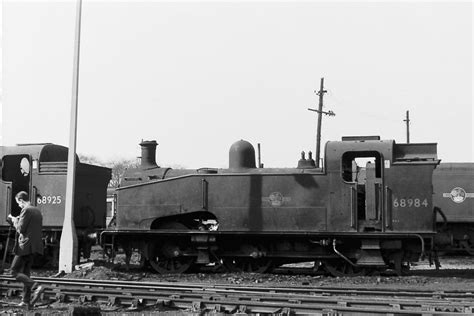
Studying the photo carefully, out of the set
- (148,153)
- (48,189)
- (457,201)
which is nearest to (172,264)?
(148,153)

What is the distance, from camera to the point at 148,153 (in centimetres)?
1490

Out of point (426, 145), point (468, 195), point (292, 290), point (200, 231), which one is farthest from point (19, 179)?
point (468, 195)

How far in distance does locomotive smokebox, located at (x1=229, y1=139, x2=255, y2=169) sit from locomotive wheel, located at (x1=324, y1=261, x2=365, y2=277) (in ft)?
9.45

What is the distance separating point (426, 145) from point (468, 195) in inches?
277

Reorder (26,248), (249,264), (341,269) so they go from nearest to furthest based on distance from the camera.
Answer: (26,248) < (341,269) < (249,264)

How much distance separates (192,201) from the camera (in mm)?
13875

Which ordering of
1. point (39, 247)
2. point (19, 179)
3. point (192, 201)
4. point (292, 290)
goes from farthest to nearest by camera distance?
point (19, 179), point (192, 201), point (292, 290), point (39, 247)

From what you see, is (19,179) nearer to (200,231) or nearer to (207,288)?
(200,231)

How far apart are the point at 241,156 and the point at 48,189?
5222 mm

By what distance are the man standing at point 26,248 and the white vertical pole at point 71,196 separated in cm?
506

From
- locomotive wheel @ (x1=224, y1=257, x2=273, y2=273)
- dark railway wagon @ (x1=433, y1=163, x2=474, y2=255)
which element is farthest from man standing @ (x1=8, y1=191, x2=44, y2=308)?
dark railway wagon @ (x1=433, y1=163, x2=474, y2=255)

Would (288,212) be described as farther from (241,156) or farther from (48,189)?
(48,189)

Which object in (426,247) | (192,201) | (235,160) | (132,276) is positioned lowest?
Answer: (132,276)

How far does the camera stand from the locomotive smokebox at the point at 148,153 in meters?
14.7
